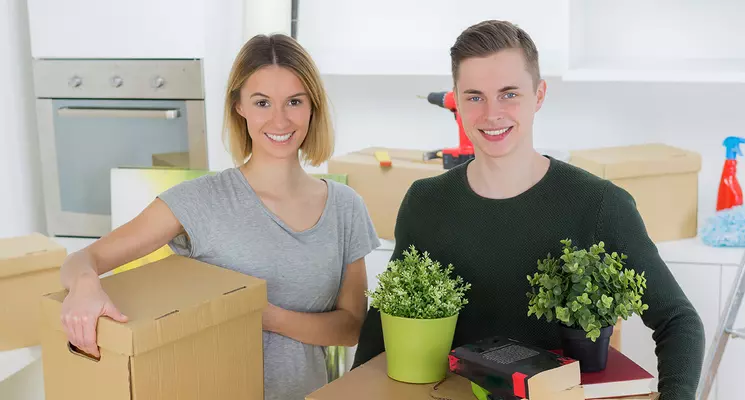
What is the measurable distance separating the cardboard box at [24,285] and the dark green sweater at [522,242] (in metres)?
0.95

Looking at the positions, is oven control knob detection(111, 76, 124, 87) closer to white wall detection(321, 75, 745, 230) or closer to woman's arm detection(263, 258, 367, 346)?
white wall detection(321, 75, 745, 230)

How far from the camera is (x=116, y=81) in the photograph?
2.77 metres

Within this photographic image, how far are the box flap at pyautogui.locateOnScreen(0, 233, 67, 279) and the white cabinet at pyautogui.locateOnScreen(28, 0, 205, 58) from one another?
92cm

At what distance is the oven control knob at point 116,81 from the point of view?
276 centimetres

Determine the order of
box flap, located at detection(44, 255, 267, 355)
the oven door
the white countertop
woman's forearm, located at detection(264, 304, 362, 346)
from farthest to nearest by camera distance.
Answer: the oven door < the white countertop < woman's forearm, located at detection(264, 304, 362, 346) < box flap, located at detection(44, 255, 267, 355)

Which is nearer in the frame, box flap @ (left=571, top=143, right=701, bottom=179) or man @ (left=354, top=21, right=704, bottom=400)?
man @ (left=354, top=21, right=704, bottom=400)

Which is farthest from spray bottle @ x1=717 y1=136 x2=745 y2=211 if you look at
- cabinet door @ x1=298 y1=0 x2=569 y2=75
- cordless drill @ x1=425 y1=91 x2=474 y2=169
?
cordless drill @ x1=425 y1=91 x2=474 y2=169

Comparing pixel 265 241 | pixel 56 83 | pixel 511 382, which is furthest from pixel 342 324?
pixel 56 83

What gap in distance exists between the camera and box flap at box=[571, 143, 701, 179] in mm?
2301

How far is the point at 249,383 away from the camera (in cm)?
125

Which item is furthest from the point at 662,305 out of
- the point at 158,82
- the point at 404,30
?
the point at 158,82

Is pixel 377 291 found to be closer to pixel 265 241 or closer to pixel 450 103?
pixel 265 241

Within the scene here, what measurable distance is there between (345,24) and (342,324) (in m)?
1.60

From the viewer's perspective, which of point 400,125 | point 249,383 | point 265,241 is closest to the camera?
point 249,383
